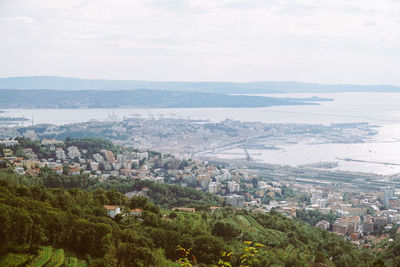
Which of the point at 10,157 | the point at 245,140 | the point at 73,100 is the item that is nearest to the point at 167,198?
the point at 10,157

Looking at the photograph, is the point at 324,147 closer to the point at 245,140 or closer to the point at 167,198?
the point at 245,140

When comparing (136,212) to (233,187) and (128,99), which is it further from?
(128,99)

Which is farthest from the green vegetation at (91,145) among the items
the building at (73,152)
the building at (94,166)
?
the building at (94,166)

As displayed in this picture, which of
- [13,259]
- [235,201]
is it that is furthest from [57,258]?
[235,201]

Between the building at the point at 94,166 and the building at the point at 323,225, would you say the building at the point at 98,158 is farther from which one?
the building at the point at 323,225

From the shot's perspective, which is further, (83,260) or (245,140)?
(245,140)

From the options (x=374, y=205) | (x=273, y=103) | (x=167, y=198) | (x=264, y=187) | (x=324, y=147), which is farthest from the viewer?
(x=273, y=103)
